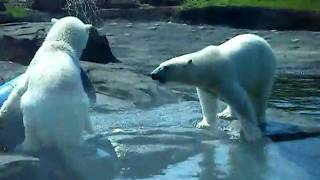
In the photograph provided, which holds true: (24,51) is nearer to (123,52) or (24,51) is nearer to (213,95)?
(123,52)

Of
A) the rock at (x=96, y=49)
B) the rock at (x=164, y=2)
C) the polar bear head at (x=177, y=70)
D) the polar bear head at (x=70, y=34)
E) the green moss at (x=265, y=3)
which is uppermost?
the polar bear head at (x=70, y=34)

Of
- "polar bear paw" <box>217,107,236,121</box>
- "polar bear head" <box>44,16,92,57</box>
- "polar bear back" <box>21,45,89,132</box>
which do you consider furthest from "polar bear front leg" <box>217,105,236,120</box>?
"polar bear back" <box>21,45,89,132</box>

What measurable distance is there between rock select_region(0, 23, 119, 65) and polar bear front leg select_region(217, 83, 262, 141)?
6.29 meters

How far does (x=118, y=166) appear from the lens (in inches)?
232

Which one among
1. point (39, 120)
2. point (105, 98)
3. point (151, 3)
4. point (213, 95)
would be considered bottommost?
point (151, 3)

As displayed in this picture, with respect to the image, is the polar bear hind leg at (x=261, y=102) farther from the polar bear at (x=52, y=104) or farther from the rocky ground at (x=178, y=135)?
the polar bear at (x=52, y=104)

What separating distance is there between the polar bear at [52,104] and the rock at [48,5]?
20329 millimetres

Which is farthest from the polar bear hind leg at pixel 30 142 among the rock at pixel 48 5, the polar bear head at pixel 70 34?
the rock at pixel 48 5

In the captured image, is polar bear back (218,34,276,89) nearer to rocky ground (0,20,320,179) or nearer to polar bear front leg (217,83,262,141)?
polar bear front leg (217,83,262,141)

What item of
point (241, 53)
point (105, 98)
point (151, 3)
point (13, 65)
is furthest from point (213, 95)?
point (151, 3)

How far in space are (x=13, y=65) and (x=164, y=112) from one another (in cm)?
365

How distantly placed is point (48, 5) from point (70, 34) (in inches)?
788

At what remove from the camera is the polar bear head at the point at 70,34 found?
6.19 m

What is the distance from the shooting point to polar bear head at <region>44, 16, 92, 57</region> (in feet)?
20.3
